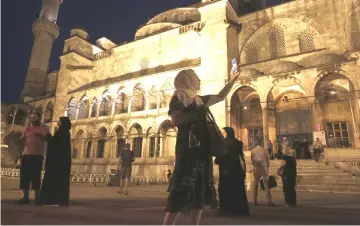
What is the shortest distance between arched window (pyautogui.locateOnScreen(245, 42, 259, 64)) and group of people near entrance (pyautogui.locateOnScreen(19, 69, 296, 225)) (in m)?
16.3

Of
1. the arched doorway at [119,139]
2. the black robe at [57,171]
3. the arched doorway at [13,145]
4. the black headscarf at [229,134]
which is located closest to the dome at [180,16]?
the arched doorway at [119,139]

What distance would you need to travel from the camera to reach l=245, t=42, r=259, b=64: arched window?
21.2 m

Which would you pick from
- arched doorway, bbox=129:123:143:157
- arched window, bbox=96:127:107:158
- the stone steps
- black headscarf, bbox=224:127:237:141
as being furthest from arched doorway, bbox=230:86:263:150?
black headscarf, bbox=224:127:237:141

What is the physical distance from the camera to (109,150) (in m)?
23.6

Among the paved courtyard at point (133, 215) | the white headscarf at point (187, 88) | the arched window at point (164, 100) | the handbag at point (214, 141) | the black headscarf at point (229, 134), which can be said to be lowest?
the paved courtyard at point (133, 215)

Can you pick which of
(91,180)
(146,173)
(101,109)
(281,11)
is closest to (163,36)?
(101,109)

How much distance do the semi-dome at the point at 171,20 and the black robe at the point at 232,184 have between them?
27.1 metres

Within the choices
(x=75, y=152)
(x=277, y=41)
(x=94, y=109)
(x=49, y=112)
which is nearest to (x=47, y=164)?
(x=277, y=41)

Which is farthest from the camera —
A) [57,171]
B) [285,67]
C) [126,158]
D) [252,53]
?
[252,53]

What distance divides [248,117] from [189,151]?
18.6 meters

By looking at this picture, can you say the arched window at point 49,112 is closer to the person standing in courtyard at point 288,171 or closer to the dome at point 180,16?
the dome at point 180,16

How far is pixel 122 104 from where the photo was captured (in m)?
25.2

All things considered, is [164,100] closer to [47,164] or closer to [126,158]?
[126,158]

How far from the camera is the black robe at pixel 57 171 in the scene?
462 centimetres
